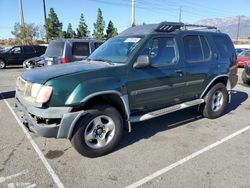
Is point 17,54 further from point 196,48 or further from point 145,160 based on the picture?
point 145,160

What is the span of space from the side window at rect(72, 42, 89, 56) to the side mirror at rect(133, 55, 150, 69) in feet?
17.5

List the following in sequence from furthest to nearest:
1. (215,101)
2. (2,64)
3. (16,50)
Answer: (16,50), (2,64), (215,101)

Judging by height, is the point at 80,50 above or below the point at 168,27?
below

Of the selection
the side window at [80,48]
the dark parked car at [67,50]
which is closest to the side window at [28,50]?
the dark parked car at [67,50]

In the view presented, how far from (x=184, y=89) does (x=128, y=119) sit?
1.54m

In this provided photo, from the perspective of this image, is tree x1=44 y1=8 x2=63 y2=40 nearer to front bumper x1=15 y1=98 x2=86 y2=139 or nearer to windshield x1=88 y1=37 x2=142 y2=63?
windshield x1=88 y1=37 x2=142 y2=63

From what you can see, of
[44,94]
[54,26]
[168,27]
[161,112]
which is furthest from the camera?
[54,26]

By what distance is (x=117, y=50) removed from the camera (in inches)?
188

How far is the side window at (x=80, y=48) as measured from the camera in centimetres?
922

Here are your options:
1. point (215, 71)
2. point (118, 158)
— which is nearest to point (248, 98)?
point (215, 71)

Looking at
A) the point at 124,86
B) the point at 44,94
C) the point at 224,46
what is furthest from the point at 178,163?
the point at 224,46

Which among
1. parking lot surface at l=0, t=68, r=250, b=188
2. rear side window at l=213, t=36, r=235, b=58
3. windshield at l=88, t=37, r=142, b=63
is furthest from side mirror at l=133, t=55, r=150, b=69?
rear side window at l=213, t=36, r=235, b=58

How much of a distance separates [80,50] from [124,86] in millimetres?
5758

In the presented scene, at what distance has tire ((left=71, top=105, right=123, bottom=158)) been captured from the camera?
3.78 metres
